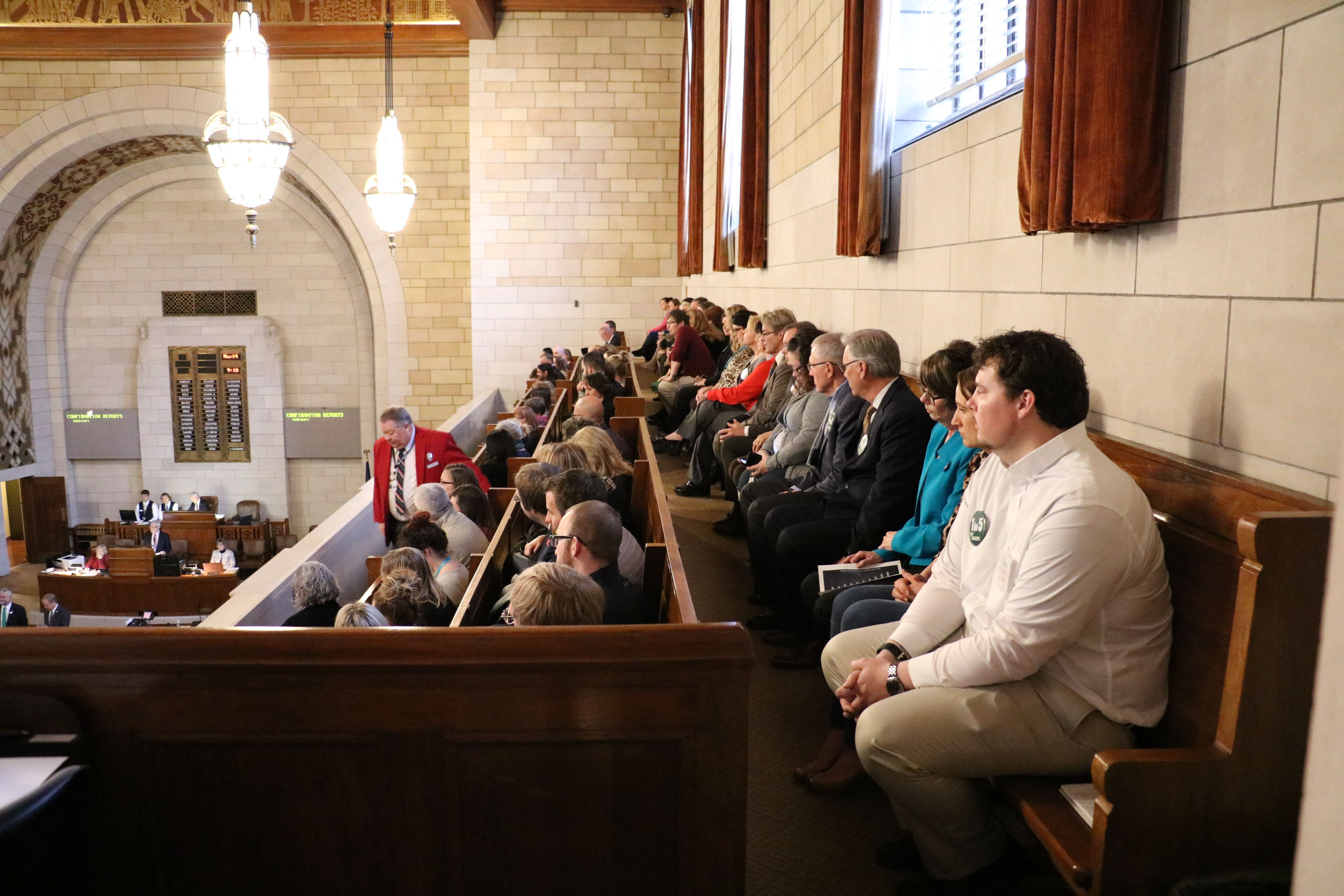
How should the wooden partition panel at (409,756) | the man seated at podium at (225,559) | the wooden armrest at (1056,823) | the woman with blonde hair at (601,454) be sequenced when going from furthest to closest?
the man seated at podium at (225,559)
the woman with blonde hair at (601,454)
the wooden armrest at (1056,823)
the wooden partition panel at (409,756)

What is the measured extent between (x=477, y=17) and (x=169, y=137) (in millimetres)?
4992

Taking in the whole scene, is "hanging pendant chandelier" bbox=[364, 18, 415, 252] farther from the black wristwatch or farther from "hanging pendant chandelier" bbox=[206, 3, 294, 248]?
the black wristwatch

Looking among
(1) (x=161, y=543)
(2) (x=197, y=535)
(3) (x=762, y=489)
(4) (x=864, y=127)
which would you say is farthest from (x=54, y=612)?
(4) (x=864, y=127)

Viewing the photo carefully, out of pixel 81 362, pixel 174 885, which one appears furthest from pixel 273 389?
pixel 174 885

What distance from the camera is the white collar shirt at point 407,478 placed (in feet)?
18.4

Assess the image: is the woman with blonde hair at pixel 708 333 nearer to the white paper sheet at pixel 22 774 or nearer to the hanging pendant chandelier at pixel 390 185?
the hanging pendant chandelier at pixel 390 185

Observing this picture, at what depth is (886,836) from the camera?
83.1 inches

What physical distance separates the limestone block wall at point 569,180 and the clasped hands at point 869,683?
34.0 ft

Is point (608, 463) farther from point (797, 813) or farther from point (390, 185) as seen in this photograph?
point (390, 185)

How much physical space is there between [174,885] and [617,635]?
2.36ft

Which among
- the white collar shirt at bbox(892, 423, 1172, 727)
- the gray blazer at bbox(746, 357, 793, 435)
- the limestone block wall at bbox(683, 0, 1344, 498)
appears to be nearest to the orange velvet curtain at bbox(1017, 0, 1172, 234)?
the limestone block wall at bbox(683, 0, 1344, 498)

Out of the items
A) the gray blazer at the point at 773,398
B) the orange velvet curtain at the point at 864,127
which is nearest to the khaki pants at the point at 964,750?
the orange velvet curtain at the point at 864,127

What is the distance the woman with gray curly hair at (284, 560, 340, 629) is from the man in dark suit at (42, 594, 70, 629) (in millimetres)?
6726

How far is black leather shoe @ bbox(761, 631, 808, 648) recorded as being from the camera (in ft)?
10.5
